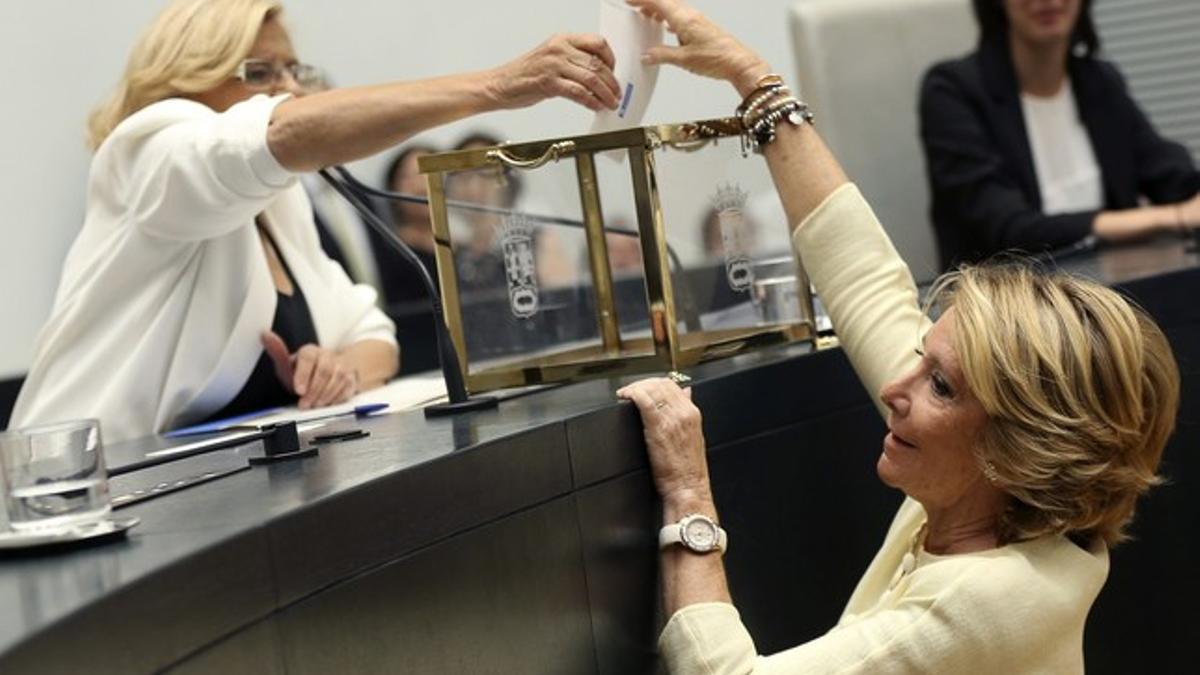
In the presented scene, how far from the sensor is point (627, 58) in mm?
2322

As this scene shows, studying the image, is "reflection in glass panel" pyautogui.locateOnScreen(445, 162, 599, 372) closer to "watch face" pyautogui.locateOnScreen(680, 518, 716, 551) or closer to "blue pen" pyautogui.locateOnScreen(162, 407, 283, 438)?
"blue pen" pyautogui.locateOnScreen(162, 407, 283, 438)

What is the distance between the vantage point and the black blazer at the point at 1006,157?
4.10 m

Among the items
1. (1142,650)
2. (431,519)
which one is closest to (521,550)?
(431,519)

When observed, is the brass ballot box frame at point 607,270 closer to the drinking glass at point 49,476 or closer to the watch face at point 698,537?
the watch face at point 698,537

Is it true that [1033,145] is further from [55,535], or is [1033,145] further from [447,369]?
[55,535]

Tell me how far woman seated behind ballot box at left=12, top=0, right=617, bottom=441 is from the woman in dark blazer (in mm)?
1591

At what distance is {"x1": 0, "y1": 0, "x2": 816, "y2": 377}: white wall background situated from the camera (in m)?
5.36

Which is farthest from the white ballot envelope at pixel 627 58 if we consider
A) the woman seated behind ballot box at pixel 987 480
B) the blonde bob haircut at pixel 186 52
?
the blonde bob haircut at pixel 186 52

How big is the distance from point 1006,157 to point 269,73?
184 cm

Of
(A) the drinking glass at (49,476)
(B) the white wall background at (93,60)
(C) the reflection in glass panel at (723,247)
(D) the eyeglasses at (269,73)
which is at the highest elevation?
(B) the white wall background at (93,60)

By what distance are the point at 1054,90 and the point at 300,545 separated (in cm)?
314

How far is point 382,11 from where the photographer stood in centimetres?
693

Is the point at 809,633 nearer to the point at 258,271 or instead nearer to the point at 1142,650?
the point at 1142,650

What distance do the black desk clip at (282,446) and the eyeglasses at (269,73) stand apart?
1.03 meters
